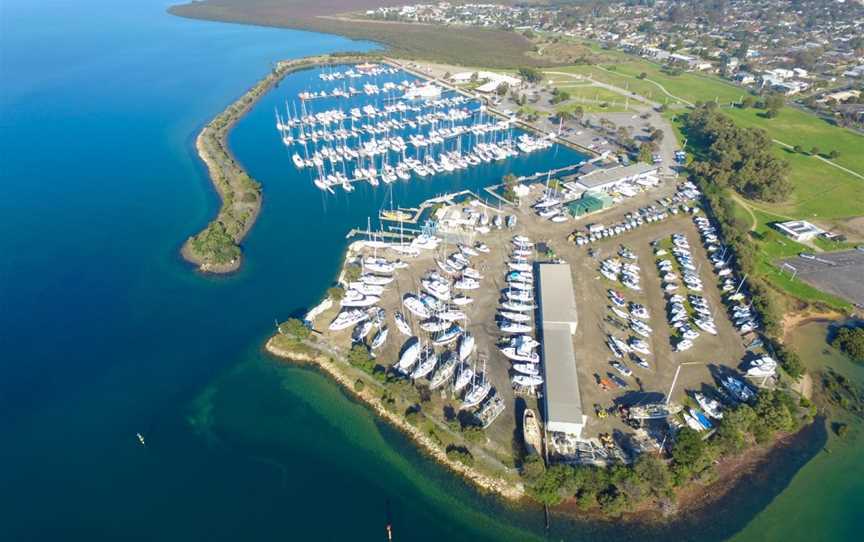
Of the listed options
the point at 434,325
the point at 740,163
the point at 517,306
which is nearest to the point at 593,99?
the point at 740,163

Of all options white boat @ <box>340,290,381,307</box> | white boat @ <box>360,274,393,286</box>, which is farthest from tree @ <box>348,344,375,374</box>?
white boat @ <box>360,274,393,286</box>

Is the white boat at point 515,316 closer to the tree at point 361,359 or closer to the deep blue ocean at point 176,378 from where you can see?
the tree at point 361,359

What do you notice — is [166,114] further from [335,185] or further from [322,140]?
[335,185]

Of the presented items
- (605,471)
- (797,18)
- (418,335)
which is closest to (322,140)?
(418,335)

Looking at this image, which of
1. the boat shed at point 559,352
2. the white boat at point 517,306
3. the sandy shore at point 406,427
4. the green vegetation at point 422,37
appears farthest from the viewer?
the green vegetation at point 422,37

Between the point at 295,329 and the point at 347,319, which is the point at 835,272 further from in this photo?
the point at 295,329

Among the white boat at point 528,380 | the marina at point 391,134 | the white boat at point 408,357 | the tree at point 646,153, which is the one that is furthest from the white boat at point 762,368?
the tree at point 646,153
